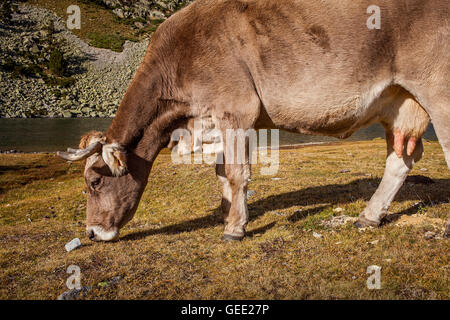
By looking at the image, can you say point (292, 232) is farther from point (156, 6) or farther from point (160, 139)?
point (156, 6)

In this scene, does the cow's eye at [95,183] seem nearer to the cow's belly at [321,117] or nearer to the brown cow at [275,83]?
the brown cow at [275,83]

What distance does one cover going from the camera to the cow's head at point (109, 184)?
6555 mm

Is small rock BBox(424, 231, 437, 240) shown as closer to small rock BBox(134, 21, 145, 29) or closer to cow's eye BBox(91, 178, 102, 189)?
cow's eye BBox(91, 178, 102, 189)

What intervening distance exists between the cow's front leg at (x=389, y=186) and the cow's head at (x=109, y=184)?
4475mm

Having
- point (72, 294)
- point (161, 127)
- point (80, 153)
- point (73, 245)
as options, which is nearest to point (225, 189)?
point (161, 127)

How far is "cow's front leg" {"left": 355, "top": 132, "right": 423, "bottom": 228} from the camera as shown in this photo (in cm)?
702

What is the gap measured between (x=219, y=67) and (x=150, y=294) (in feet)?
12.3

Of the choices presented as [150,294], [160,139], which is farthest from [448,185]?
[150,294]

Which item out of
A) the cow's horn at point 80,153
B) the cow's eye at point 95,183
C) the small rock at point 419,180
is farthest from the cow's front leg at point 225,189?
the small rock at point 419,180

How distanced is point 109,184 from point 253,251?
300 cm

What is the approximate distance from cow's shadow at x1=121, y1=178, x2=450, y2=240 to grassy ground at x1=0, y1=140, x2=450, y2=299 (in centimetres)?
3

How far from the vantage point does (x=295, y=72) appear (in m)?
5.91

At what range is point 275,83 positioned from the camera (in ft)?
19.8
